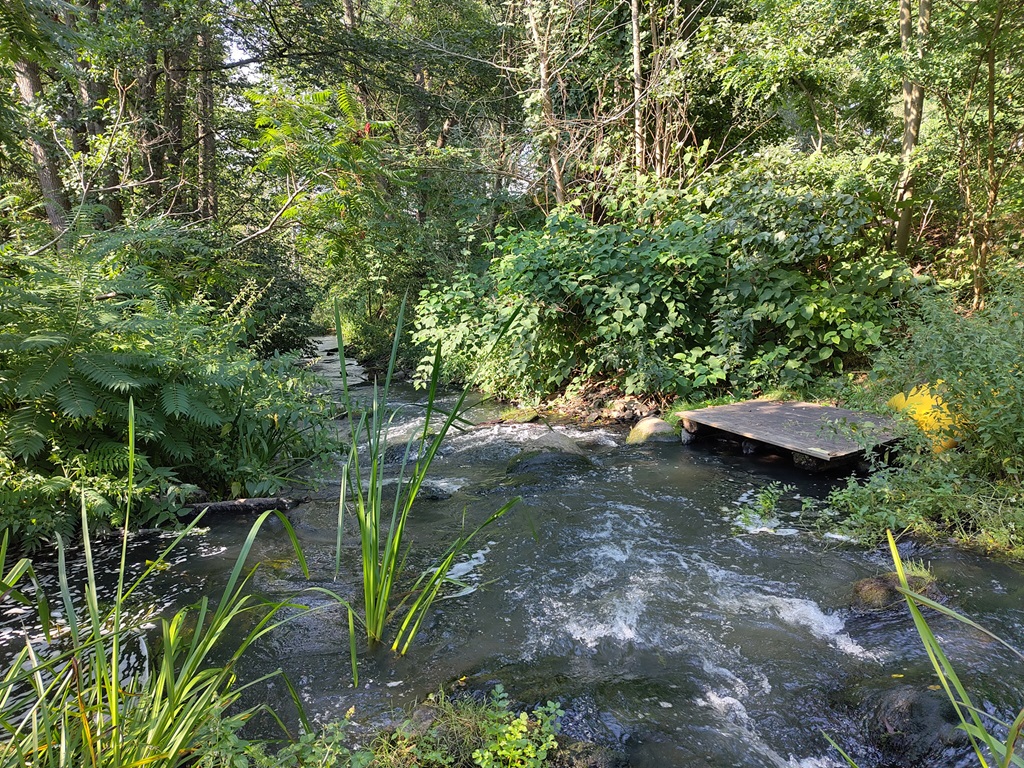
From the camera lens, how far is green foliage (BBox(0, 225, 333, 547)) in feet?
10.0

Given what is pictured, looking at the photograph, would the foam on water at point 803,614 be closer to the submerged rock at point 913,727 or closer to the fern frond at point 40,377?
the submerged rock at point 913,727

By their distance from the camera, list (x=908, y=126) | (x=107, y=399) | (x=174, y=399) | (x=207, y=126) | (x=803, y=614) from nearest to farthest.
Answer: (x=803, y=614), (x=107, y=399), (x=174, y=399), (x=908, y=126), (x=207, y=126)

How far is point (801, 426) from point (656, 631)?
10.5 feet

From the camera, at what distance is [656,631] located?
2.76m

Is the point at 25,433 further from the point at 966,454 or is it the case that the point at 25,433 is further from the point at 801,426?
the point at 801,426

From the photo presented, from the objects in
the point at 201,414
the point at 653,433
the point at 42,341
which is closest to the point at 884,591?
the point at 653,433

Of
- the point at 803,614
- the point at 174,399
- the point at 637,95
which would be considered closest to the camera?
the point at 803,614

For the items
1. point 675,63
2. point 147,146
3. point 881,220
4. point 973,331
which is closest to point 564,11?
point 675,63

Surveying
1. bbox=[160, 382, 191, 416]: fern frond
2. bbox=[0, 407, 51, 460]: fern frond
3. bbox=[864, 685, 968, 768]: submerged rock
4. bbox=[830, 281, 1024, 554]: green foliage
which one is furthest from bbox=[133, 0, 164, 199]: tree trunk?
bbox=[864, 685, 968, 768]: submerged rock

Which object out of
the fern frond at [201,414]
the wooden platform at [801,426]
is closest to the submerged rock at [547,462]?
the wooden platform at [801,426]

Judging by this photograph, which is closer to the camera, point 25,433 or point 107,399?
point 25,433

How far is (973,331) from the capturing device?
361cm

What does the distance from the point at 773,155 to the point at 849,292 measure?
2.46 m

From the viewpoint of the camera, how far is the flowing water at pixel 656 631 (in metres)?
2.14
